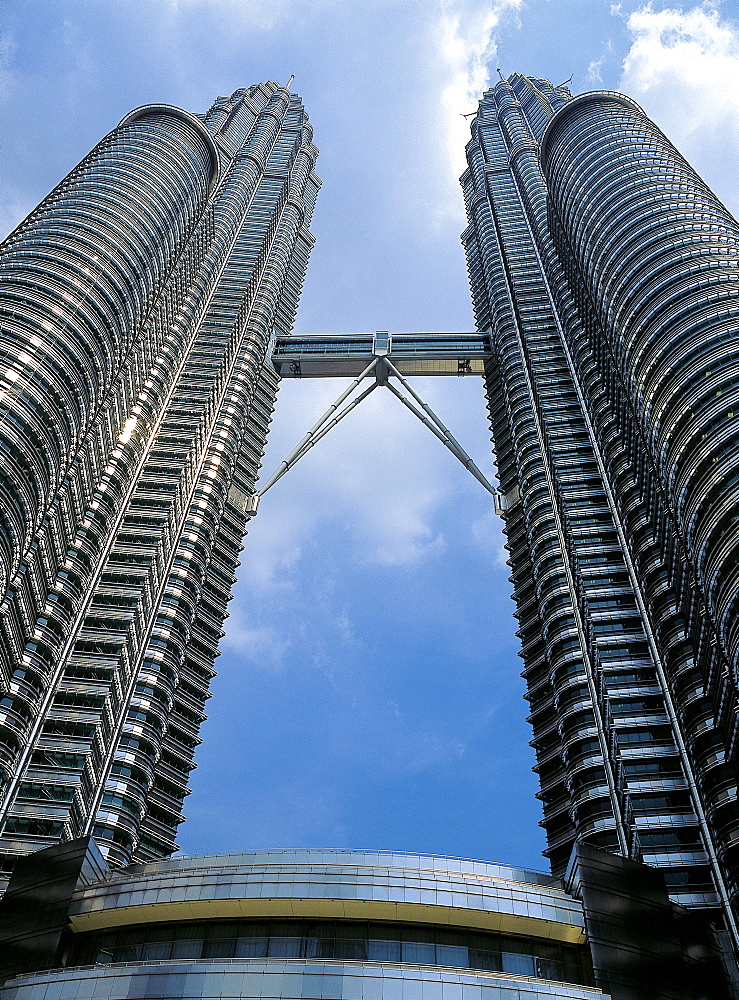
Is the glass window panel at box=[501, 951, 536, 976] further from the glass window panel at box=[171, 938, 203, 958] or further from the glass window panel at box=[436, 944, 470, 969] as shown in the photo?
the glass window panel at box=[171, 938, 203, 958]

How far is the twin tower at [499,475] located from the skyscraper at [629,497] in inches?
11.6

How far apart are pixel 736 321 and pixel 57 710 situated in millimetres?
63824

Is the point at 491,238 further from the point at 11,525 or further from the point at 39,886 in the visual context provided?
the point at 39,886

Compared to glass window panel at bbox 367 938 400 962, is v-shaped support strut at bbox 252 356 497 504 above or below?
above

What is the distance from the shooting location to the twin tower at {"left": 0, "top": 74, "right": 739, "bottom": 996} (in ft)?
216

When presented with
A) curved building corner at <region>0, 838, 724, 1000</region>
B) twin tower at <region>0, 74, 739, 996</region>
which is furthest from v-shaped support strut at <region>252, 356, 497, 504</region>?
curved building corner at <region>0, 838, 724, 1000</region>

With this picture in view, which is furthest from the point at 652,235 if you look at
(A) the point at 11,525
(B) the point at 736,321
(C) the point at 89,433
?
(A) the point at 11,525

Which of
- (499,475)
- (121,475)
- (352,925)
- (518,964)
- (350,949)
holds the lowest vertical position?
(518,964)

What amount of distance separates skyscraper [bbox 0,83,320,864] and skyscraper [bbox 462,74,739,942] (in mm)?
35063

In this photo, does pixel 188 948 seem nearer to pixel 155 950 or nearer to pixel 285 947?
pixel 155 950

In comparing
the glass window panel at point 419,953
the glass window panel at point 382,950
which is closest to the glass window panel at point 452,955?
the glass window panel at point 419,953

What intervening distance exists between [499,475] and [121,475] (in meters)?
46.9

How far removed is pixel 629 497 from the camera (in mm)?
88500

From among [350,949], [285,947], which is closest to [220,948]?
[285,947]
